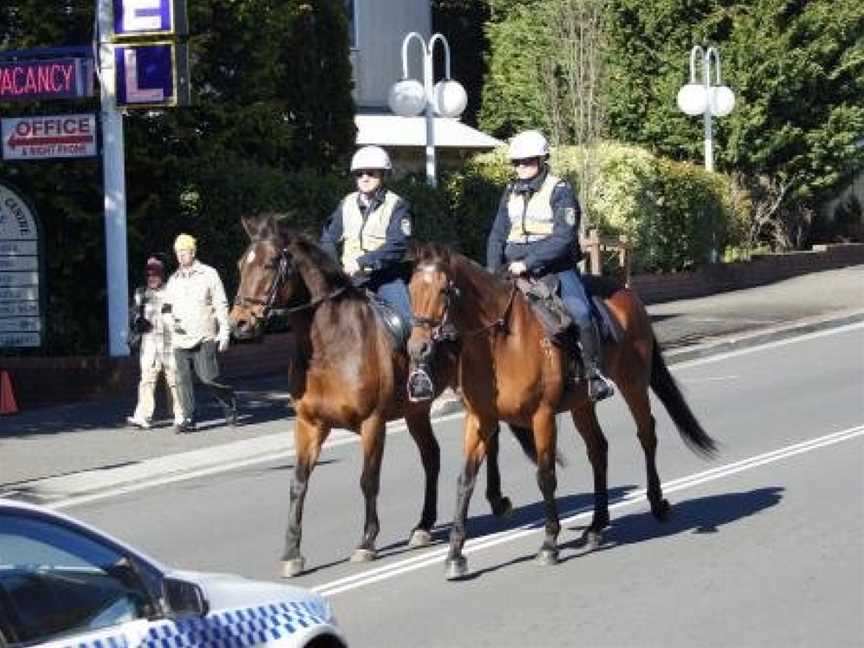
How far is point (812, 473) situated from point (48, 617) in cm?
912

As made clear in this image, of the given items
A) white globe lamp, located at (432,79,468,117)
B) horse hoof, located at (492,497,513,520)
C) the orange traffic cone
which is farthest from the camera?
white globe lamp, located at (432,79,468,117)

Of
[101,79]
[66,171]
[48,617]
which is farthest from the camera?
[66,171]

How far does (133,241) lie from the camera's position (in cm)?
2306

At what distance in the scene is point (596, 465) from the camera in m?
12.1

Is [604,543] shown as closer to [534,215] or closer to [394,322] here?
[394,322]

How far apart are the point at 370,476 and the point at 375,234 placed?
1.69m

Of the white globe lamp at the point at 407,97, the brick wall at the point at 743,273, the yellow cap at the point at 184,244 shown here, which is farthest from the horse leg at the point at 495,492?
the brick wall at the point at 743,273

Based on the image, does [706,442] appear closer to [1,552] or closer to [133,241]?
[1,552]

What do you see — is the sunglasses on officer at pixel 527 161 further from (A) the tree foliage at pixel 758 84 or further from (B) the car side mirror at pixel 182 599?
(A) the tree foliage at pixel 758 84

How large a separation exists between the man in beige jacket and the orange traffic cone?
2.21 m

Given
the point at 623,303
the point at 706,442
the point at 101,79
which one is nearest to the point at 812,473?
the point at 706,442

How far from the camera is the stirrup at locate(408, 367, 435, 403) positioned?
10.4m

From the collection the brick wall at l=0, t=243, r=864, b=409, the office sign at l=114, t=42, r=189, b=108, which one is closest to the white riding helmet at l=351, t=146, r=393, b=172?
the office sign at l=114, t=42, r=189, b=108

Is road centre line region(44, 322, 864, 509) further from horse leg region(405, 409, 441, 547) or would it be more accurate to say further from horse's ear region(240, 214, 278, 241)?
horse's ear region(240, 214, 278, 241)
